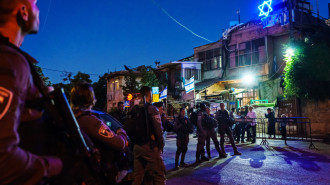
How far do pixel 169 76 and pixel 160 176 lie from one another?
3373 centimetres

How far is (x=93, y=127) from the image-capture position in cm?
253

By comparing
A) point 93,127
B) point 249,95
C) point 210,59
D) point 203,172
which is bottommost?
point 203,172

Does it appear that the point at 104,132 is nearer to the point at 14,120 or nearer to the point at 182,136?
the point at 14,120

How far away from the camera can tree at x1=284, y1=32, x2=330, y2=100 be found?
16.4m

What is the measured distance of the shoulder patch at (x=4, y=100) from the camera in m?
1.24

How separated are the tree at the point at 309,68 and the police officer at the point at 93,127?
1655cm

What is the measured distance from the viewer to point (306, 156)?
995cm

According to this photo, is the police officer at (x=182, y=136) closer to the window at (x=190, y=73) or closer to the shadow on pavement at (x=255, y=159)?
the shadow on pavement at (x=255, y=159)

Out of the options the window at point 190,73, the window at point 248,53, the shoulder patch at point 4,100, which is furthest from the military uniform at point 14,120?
the window at point 190,73

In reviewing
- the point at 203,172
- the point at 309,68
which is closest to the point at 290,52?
the point at 309,68

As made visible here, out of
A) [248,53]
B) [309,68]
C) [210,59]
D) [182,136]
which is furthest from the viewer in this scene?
[210,59]

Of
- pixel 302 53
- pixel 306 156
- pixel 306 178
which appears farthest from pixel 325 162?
pixel 302 53

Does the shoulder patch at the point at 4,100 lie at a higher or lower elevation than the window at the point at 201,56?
lower

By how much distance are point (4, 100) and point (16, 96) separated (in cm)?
7
